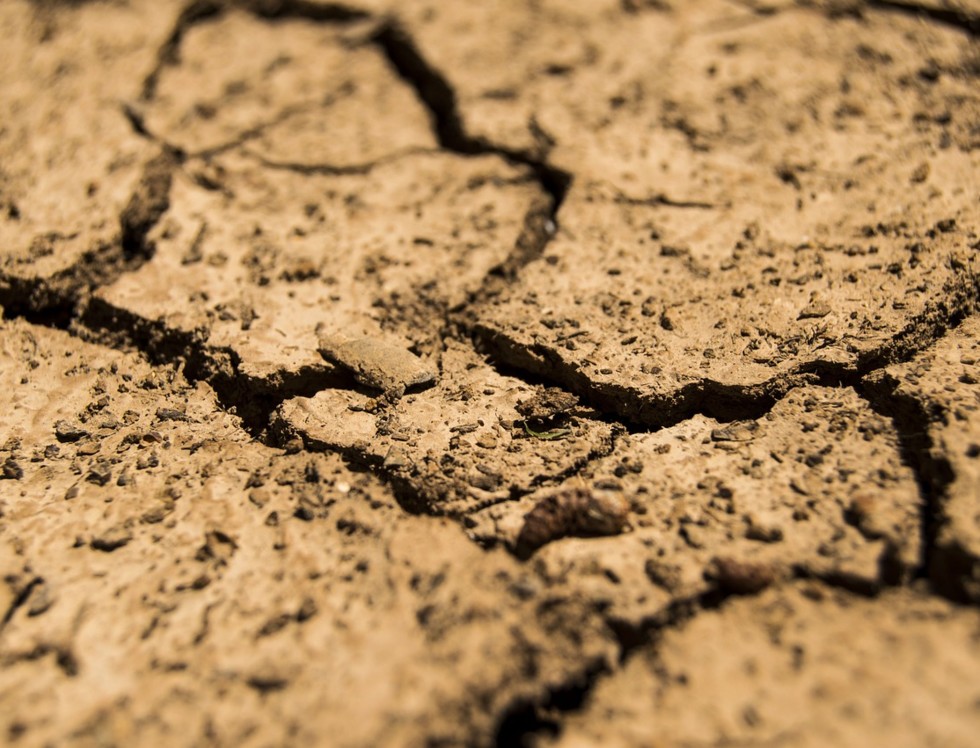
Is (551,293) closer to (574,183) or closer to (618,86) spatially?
(574,183)

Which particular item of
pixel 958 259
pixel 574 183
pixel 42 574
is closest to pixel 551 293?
pixel 574 183

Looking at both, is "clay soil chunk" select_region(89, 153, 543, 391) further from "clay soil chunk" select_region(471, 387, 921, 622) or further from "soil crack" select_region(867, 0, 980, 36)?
"soil crack" select_region(867, 0, 980, 36)

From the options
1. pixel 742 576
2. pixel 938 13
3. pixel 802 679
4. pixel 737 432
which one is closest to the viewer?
pixel 802 679

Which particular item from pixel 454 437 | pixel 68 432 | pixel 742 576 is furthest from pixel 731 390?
pixel 68 432

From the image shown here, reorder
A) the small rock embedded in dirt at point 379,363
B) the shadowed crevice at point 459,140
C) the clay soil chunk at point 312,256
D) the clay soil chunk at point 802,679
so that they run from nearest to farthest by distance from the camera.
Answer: the clay soil chunk at point 802,679, the small rock embedded in dirt at point 379,363, the clay soil chunk at point 312,256, the shadowed crevice at point 459,140

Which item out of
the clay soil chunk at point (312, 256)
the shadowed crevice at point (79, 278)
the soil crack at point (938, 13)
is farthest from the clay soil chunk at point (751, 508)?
the soil crack at point (938, 13)

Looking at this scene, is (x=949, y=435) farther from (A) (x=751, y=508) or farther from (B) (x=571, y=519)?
(B) (x=571, y=519)

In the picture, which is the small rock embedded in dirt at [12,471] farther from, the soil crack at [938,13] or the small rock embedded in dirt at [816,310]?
the soil crack at [938,13]

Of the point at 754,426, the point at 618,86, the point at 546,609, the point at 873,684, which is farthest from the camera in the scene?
the point at 618,86
